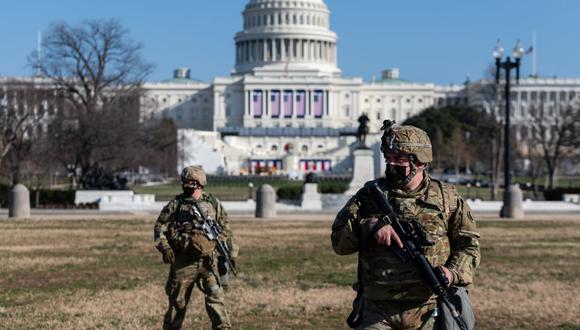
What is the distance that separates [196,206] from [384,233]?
3697 mm

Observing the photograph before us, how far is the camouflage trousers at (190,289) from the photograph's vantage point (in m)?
9.29

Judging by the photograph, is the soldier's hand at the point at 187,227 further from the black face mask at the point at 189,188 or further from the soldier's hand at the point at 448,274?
the soldier's hand at the point at 448,274

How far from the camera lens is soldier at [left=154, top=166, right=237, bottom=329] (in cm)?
925

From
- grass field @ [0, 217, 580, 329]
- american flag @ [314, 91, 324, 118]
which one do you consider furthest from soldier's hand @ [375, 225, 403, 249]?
american flag @ [314, 91, 324, 118]

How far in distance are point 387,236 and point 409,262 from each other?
0.23m

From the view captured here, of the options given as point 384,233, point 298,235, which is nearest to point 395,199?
point 384,233

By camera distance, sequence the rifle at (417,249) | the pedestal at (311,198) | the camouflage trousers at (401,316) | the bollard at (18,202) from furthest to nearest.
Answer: the pedestal at (311,198) < the bollard at (18,202) < the camouflage trousers at (401,316) < the rifle at (417,249)

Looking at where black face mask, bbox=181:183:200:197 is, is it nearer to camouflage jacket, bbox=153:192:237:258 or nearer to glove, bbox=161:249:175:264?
camouflage jacket, bbox=153:192:237:258

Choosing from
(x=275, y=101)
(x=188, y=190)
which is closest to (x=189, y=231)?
(x=188, y=190)

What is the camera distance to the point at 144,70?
6178 cm

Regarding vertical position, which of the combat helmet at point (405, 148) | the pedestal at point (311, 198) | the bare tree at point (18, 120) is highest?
the bare tree at point (18, 120)

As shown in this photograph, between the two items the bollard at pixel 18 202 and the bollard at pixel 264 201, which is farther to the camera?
the bollard at pixel 264 201

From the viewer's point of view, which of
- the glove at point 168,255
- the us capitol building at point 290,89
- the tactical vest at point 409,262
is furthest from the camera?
the us capitol building at point 290,89

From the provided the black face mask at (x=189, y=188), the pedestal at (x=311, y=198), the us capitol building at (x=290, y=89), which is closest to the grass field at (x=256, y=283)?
the black face mask at (x=189, y=188)
